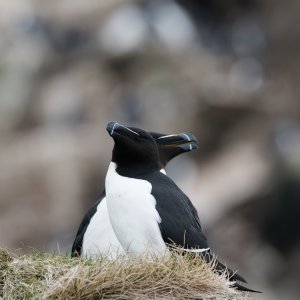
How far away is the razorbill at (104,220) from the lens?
9.88 m

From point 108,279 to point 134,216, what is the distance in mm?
1746

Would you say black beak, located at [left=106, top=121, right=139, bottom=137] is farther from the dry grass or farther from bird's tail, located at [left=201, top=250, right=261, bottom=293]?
the dry grass

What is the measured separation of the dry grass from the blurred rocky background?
19.0m

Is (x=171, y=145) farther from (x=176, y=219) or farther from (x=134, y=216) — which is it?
(x=134, y=216)

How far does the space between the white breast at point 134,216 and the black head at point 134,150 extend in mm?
257

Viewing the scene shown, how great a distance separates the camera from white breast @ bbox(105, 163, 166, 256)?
29.2 ft

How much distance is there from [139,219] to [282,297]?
1729 centimetres

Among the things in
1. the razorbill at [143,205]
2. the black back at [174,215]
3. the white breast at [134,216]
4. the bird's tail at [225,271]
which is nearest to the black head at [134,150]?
the razorbill at [143,205]

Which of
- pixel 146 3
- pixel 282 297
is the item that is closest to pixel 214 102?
pixel 146 3

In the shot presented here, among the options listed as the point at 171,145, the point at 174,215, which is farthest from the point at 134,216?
the point at 171,145

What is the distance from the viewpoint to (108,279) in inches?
286

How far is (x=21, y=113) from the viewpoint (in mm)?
39000

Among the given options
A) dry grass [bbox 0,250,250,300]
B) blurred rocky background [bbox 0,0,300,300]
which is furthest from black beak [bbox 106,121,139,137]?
blurred rocky background [bbox 0,0,300,300]

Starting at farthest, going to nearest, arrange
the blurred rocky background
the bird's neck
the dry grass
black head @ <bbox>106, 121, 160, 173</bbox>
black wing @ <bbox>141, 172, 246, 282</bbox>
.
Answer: the blurred rocky background → the bird's neck → black head @ <bbox>106, 121, 160, 173</bbox> → black wing @ <bbox>141, 172, 246, 282</bbox> → the dry grass
